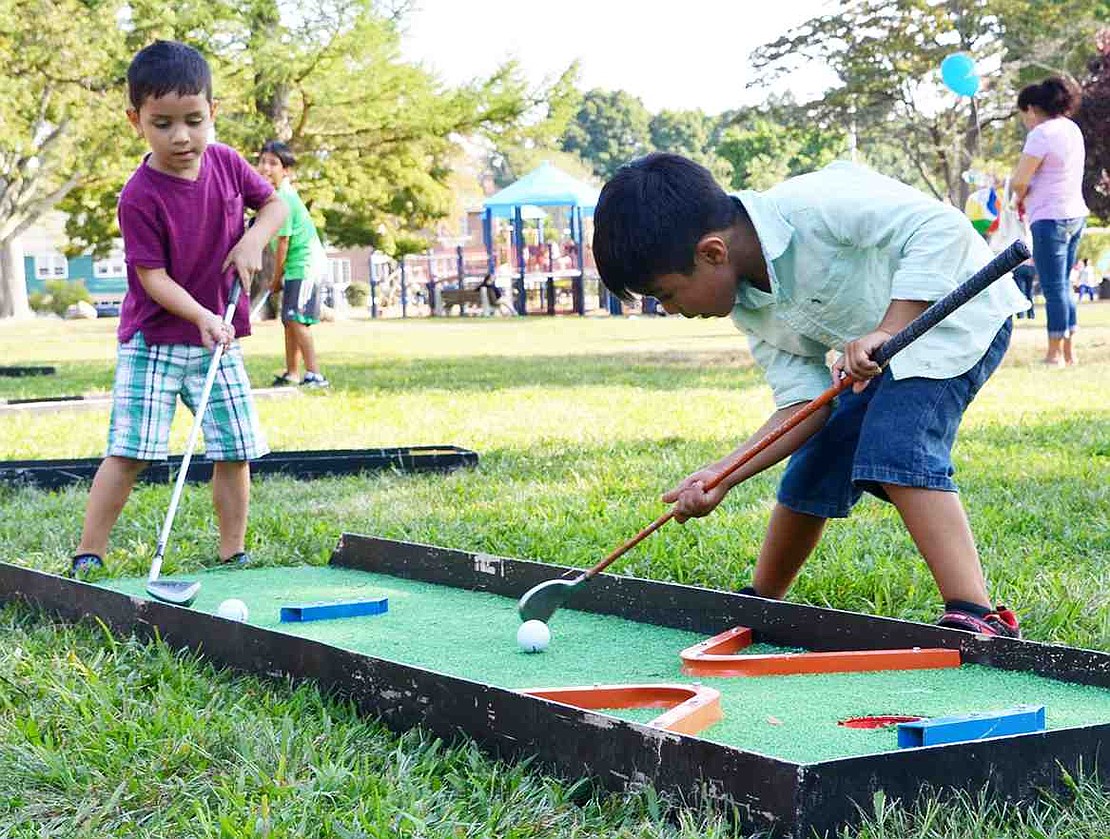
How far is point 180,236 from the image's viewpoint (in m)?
4.38

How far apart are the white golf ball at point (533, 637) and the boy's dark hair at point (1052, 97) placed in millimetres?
7425

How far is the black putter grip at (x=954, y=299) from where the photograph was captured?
8.70 feet

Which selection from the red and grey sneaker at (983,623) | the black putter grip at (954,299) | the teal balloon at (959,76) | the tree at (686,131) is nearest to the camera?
the black putter grip at (954,299)

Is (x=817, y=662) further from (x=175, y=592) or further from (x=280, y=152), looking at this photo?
(x=280, y=152)

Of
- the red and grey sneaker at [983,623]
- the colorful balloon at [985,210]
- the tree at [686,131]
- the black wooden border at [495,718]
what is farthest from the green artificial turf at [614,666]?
the tree at [686,131]

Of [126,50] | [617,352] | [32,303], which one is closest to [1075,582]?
[617,352]

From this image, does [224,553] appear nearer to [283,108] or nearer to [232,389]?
[232,389]

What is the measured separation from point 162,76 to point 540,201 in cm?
2707

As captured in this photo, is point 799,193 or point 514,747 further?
point 799,193

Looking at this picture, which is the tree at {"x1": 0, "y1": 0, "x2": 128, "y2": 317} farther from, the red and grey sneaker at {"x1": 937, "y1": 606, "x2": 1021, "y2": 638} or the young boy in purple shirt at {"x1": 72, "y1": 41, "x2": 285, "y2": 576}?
the red and grey sneaker at {"x1": 937, "y1": 606, "x2": 1021, "y2": 638}

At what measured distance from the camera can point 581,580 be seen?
11.2ft

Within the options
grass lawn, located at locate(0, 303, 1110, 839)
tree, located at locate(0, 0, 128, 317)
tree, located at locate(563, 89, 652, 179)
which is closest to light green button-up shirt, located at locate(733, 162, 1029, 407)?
grass lawn, located at locate(0, 303, 1110, 839)

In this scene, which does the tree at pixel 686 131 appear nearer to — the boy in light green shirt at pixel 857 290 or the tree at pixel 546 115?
the tree at pixel 546 115

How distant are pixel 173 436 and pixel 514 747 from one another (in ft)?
18.0
